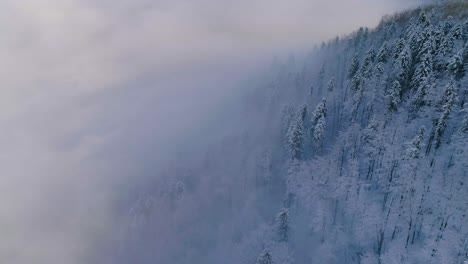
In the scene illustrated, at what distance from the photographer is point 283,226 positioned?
73625mm

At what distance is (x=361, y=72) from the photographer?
8894 centimetres

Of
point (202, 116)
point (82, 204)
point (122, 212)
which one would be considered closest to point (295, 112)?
point (122, 212)

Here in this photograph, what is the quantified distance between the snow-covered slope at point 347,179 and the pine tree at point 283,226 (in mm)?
297

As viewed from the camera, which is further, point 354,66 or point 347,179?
point 354,66

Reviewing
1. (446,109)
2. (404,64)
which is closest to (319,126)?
(404,64)

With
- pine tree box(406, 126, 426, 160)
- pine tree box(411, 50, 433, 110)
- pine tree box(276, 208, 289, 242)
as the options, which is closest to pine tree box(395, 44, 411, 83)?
pine tree box(411, 50, 433, 110)

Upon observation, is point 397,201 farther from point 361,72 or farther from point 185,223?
point 185,223

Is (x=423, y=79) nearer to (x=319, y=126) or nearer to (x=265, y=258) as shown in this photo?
(x=319, y=126)

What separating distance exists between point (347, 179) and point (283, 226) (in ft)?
59.5

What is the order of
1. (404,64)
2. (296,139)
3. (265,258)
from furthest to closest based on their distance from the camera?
1. (296,139)
2. (404,64)
3. (265,258)

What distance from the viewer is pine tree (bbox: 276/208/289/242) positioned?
240 feet

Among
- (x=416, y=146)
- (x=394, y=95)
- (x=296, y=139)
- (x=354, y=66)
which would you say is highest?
(x=354, y=66)

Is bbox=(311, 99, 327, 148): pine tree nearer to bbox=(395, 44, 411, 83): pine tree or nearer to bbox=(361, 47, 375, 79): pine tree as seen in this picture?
bbox=(361, 47, 375, 79): pine tree

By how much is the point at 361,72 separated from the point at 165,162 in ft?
282
